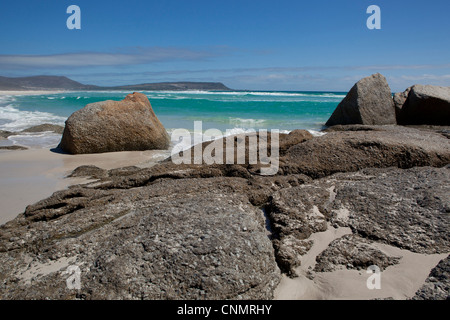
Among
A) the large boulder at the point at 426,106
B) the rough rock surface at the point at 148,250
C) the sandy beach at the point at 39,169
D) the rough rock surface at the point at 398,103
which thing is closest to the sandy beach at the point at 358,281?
the rough rock surface at the point at 148,250

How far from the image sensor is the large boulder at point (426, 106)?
994 cm

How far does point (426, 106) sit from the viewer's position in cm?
1010

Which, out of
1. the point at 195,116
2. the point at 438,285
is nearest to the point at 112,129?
the point at 438,285

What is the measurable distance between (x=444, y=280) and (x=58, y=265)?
2.33 meters

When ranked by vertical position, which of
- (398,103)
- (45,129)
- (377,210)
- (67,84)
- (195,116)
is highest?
(67,84)

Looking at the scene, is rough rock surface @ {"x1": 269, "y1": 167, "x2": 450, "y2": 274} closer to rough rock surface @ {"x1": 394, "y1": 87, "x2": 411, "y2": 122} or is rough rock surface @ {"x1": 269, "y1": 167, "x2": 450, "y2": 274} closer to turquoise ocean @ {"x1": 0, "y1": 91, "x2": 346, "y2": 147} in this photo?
turquoise ocean @ {"x1": 0, "y1": 91, "x2": 346, "y2": 147}

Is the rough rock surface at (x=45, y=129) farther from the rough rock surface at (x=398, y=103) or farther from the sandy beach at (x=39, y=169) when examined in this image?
the rough rock surface at (x=398, y=103)

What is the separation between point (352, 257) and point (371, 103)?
8.95 meters

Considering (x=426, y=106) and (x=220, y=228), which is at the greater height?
(x=426, y=106)

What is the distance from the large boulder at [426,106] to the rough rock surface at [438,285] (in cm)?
938

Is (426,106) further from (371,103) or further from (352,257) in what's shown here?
(352,257)

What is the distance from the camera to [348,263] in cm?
228

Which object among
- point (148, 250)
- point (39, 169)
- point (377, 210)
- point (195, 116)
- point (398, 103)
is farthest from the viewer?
point (195, 116)

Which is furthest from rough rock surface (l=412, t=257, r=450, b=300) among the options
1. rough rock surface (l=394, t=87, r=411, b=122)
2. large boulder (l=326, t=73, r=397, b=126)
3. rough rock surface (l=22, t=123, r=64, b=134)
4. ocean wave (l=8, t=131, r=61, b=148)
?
rough rock surface (l=394, t=87, r=411, b=122)
